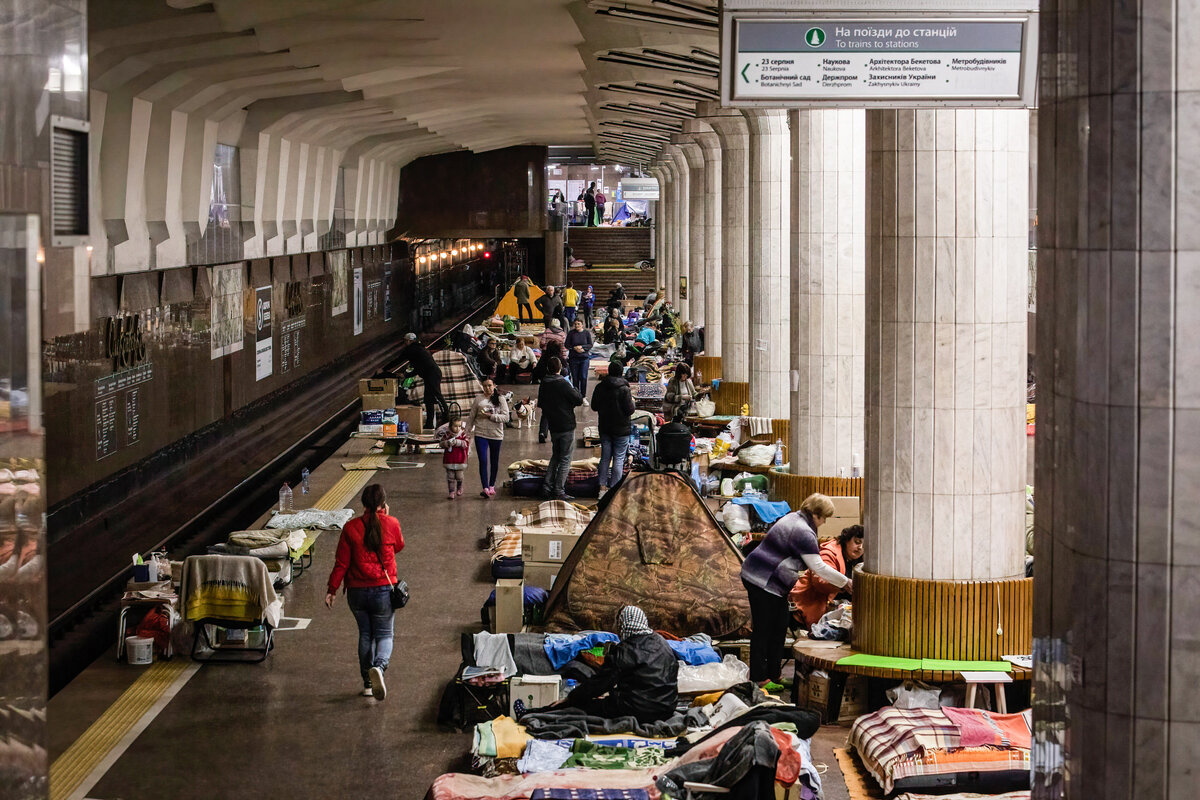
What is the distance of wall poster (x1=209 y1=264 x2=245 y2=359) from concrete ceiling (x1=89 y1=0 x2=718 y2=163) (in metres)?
2.22

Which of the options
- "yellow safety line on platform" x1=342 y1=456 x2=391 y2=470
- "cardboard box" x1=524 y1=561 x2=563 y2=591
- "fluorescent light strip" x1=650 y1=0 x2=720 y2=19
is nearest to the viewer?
"cardboard box" x1=524 y1=561 x2=563 y2=591

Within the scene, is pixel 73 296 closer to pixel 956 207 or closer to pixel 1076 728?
pixel 1076 728

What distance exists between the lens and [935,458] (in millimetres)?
9586

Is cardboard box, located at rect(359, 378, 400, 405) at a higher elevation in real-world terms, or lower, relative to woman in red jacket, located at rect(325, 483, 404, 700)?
higher

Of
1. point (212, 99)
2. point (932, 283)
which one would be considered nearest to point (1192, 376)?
point (932, 283)

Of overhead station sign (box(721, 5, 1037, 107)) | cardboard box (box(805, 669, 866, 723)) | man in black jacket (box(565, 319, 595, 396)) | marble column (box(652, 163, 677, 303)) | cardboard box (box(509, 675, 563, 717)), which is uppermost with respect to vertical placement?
marble column (box(652, 163, 677, 303))

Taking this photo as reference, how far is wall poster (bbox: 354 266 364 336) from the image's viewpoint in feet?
122

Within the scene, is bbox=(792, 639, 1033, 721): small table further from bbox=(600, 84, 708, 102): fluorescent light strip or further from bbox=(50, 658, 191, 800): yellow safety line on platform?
bbox=(600, 84, 708, 102): fluorescent light strip

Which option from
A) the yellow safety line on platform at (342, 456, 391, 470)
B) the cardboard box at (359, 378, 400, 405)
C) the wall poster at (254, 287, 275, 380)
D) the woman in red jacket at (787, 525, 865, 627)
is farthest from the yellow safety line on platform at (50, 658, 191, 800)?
the wall poster at (254, 287, 275, 380)

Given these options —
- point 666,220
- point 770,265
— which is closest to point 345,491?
point 770,265

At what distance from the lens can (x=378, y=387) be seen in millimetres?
22969

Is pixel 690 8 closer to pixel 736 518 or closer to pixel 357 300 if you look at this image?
pixel 736 518

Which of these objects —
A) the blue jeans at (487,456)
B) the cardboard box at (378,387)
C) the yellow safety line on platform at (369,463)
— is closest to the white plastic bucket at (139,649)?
the blue jeans at (487,456)

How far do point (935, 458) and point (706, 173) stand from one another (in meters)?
19.8
